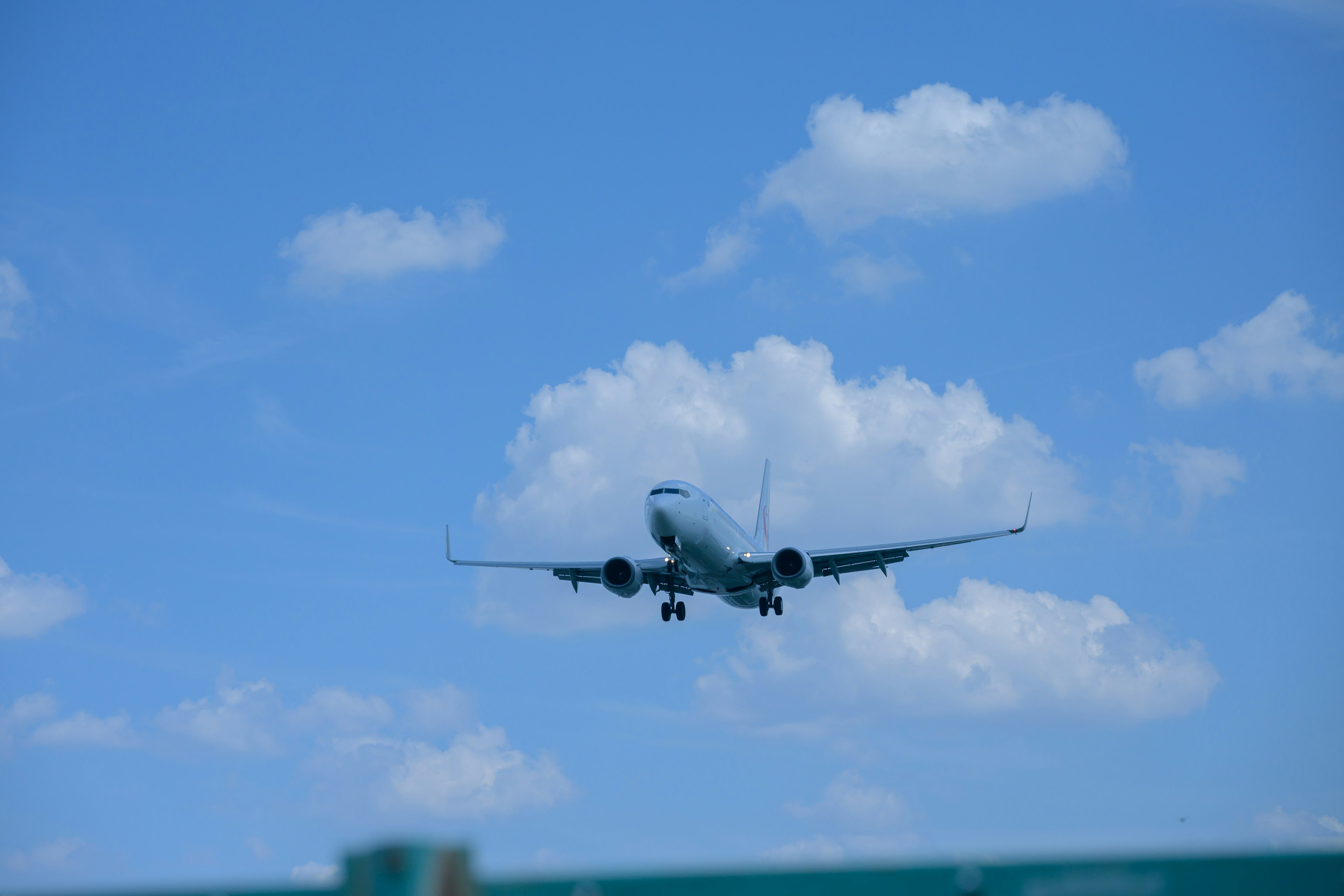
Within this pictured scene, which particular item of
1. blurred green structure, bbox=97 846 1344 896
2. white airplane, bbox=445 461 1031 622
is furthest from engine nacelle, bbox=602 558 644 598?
blurred green structure, bbox=97 846 1344 896

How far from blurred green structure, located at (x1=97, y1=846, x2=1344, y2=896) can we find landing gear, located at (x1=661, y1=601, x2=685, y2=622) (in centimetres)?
6162

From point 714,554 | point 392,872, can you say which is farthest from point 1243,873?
point 714,554

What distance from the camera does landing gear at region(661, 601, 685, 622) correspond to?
67062 mm

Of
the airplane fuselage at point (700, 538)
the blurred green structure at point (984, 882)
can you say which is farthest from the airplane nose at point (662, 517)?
the blurred green structure at point (984, 882)

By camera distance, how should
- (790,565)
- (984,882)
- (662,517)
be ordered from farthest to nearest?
(790,565), (662,517), (984,882)

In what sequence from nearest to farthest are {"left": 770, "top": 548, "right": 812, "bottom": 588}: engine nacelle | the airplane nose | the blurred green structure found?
the blurred green structure → the airplane nose → {"left": 770, "top": 548, "right": 812, "bottom": 588}: engine nacelle

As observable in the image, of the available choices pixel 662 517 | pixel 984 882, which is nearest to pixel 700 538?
pixel 662 517

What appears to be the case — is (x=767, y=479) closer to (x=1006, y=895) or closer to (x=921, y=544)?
(x=921, y=544)

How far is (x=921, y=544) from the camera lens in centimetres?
6197

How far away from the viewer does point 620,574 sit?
60438 millimetres

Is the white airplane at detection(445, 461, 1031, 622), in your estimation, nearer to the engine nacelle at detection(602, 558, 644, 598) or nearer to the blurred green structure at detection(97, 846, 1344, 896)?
the engine nacelle at detection(602, 558, 644, 598)

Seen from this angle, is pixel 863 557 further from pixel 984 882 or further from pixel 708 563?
pixel 984 882

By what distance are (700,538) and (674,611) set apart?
13.6 m

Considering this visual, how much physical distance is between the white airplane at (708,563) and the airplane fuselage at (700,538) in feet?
0.13
